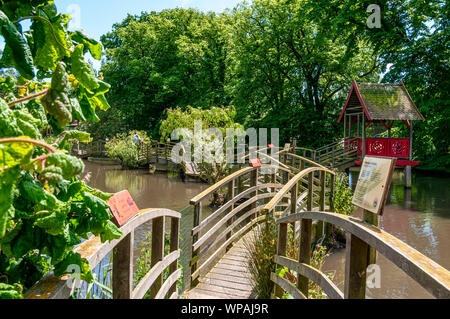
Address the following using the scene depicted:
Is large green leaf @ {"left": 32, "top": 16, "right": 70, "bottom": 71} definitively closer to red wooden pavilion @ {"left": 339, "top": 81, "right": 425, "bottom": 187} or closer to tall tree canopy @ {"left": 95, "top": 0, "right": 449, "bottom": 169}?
red wooden pavilion @ {"left": 339, "top": 81, "right": 425, "bottom": 187}

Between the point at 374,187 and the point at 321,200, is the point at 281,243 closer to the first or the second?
the point at 374,187

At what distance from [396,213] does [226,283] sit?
26.7 feet

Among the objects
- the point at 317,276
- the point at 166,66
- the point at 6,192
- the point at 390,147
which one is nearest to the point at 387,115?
the point at 390,147

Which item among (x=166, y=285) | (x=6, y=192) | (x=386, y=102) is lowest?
(x=166, y=285)

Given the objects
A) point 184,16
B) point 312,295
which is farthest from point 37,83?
point 184,16

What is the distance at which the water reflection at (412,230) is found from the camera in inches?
223

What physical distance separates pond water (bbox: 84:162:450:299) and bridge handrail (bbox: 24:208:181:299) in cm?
189

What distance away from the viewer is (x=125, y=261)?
1.88 meters

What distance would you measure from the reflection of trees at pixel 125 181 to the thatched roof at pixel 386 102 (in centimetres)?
1081

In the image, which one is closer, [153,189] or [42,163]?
[42,163]

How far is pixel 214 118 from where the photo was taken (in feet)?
54.4

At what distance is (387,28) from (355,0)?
2263 millimetres

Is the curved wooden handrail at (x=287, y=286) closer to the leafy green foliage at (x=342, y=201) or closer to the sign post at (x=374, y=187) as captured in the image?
the sign post at (x=374, y=187)
